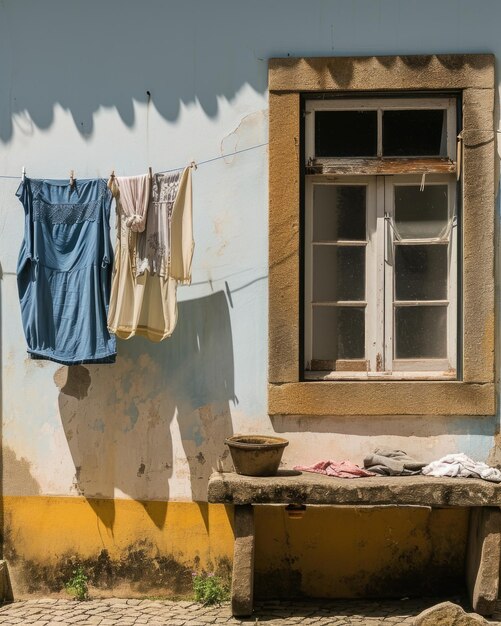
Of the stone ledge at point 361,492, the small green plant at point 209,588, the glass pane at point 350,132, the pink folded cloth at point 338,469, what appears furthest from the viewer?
the glass pane at point 350,132

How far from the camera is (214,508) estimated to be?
18.6ft

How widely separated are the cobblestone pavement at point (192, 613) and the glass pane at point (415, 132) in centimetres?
287

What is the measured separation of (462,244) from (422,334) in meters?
0.64

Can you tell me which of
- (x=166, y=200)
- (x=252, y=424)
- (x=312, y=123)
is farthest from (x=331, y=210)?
(x=252, y=424)

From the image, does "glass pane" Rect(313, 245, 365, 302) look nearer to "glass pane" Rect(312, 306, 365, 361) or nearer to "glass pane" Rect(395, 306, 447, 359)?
"glass pane" Rect(312, 306, 365, 361)

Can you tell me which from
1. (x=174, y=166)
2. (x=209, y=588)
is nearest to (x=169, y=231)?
(x=174, y=166)

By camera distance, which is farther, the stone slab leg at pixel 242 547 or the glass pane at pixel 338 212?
the glass pane at pixel 338 212

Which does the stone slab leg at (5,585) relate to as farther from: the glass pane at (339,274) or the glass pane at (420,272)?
the glass pane at (420,272)

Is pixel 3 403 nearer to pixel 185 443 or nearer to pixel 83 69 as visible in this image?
pixel 185 443

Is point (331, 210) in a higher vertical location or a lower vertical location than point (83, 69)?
lower

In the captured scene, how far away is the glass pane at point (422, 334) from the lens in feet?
18.8

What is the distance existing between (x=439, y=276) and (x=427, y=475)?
1315mm

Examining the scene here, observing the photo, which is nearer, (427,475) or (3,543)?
(427,475)

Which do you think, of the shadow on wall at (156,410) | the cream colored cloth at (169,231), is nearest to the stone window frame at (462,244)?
the shadow on wall at (156,410)
